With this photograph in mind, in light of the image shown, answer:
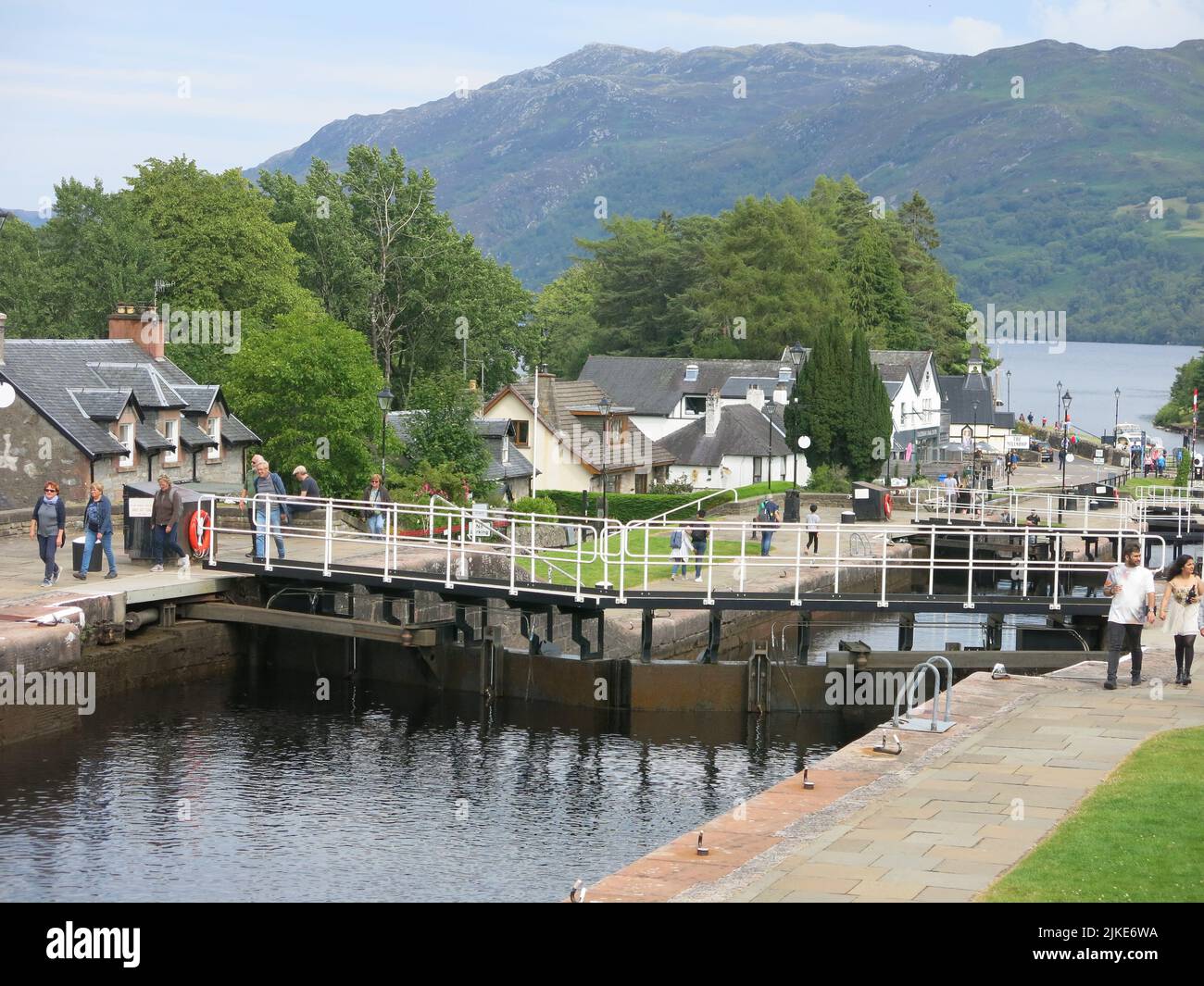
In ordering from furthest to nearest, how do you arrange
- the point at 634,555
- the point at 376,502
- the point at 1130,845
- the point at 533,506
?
the point at 533,506, the point at 376,502, the point at 634,555, the point at 1130,845

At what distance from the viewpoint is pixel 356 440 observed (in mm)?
54406

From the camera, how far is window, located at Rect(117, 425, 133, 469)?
46031 mm

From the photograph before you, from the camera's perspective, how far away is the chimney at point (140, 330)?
52.3 metres

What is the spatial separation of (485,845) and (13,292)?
72.1 meters

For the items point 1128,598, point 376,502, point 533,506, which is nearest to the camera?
point 1128,598

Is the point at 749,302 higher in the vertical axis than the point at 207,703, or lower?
higher

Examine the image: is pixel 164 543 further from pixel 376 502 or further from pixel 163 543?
pixel 376 502

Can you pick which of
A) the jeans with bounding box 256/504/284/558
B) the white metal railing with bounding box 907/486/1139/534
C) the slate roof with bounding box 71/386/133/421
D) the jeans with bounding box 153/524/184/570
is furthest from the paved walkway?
the slate roof with bounding box 71/386/133/421

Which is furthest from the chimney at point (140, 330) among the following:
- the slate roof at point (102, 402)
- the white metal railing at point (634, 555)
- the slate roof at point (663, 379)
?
the slate roof at point (663, 379)

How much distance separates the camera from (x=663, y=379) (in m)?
97.6

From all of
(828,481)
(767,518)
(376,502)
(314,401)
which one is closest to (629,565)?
(376,502)

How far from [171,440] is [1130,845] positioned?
37371mm
